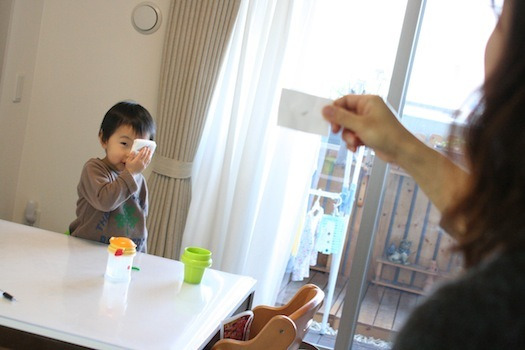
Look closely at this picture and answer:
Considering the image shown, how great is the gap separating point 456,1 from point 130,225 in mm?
1958

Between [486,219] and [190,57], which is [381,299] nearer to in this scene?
[190,57]

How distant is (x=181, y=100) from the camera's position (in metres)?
3.46

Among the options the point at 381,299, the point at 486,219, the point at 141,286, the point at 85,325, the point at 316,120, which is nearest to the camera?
the point at 486,219

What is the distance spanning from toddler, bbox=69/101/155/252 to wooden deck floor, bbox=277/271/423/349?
1.40 meters

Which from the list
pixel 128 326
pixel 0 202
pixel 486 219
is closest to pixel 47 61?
pixel 0 202

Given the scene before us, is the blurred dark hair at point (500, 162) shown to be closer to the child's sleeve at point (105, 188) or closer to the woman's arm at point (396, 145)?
the woman's arm at point (396, 145)

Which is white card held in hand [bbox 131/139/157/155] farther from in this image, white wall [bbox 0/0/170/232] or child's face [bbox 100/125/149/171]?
white wall [bbox 0/0/170/232]

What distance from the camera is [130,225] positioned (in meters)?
2.37

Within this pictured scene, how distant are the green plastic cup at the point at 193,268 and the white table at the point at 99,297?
23 mm

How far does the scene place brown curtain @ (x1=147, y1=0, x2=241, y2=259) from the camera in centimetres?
341

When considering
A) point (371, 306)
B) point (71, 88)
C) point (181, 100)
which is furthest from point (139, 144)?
point (371, 306)

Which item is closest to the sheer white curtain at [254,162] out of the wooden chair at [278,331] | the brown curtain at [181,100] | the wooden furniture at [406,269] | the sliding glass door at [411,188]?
the brown curtain at [181,100]

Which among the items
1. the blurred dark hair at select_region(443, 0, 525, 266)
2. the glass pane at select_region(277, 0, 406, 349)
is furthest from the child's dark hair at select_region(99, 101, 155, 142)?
the blurred dark hair at select_region(443, 0, 525, 266)

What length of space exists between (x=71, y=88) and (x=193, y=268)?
1.99 m
